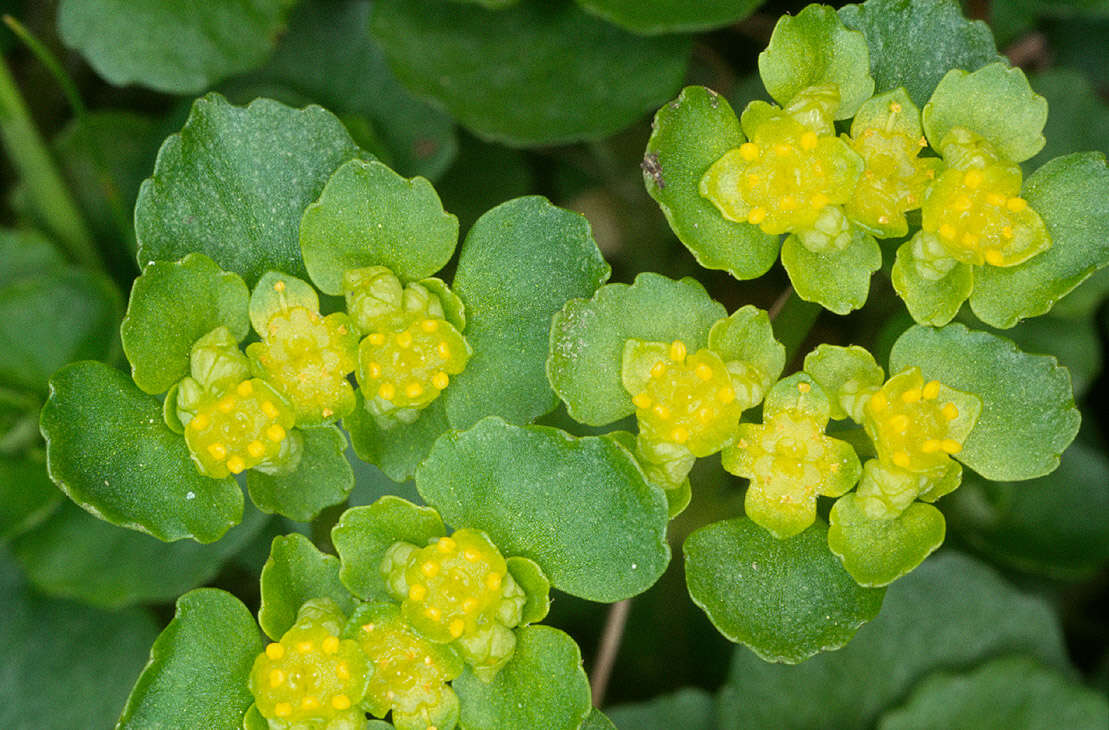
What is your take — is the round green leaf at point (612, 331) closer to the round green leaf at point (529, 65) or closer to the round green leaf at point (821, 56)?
the round green leaf at point (821, 56)

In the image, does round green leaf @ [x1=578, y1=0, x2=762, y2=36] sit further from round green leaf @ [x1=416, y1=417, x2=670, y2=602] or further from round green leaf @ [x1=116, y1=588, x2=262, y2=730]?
round green leaf @ [x1=116, y1=588, x2=262, y2=730]

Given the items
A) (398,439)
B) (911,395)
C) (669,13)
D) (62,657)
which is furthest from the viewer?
(62,657)

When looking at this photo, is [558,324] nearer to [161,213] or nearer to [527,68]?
[161,213]

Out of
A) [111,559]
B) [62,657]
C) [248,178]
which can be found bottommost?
[62,657]

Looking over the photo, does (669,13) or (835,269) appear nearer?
(835,269)

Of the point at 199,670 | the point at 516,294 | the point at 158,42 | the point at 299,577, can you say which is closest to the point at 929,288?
the point at 516,294

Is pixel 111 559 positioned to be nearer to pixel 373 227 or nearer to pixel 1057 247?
pixel 373 227

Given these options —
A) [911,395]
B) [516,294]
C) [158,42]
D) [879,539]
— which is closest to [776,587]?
[879,539]

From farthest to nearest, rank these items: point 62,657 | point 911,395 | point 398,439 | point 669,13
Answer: point 62,657 → point 669,13 → point 398,439 → point 911,395

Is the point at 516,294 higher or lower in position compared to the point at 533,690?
higher

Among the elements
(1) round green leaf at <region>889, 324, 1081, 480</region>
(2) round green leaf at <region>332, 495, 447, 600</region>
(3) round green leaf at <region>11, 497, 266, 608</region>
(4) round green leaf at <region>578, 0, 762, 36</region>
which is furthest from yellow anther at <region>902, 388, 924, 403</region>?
(3) round green leaf at <region>11, 497, 266, 608</region>
